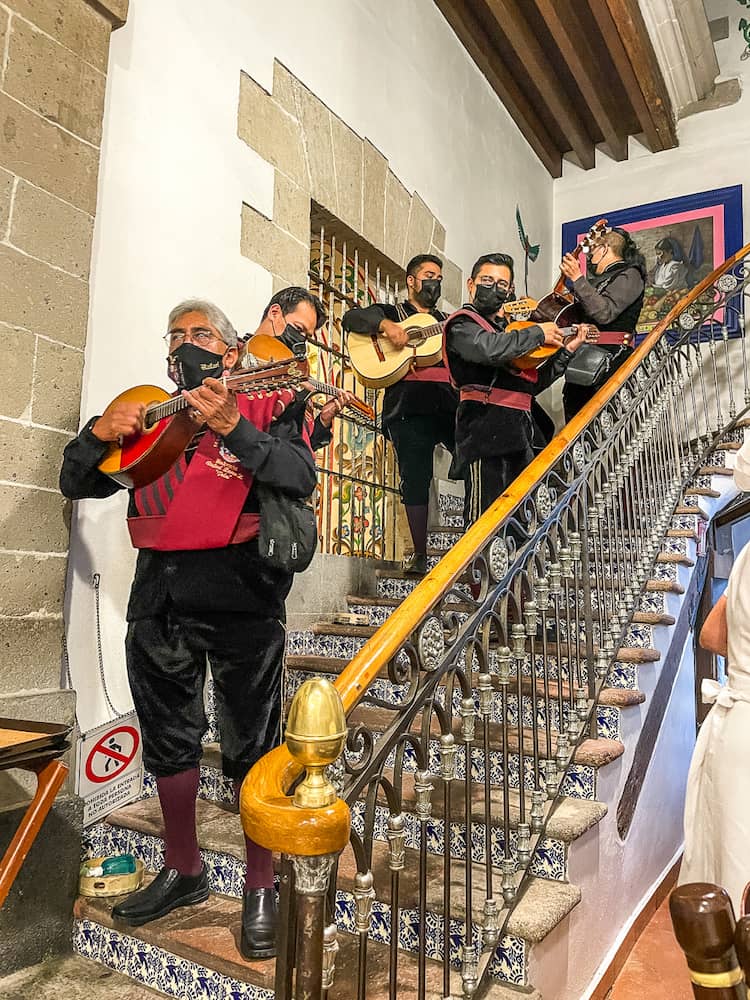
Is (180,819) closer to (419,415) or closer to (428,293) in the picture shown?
(419,415)

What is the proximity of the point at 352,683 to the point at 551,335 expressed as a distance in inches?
83.3

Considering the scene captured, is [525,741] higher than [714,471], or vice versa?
[714,471]

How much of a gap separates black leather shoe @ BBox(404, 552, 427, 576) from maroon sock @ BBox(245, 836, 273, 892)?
2082mm

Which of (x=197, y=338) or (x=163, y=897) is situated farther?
(x=197, y=338)

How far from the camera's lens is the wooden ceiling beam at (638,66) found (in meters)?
5.06

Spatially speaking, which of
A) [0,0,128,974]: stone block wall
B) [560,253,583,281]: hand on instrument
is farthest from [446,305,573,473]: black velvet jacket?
[0,0,128,974]: stone block wall

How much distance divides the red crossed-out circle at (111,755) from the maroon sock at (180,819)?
18.2 inches

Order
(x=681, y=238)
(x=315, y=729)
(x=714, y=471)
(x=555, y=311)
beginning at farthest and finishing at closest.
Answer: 1. (x=681, y=238)
2. (x=714, y=471)
3. (x=555, y=311)
4. (x=315, y=729)

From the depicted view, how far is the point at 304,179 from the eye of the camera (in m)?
3.78

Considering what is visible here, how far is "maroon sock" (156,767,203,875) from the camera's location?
2023mm

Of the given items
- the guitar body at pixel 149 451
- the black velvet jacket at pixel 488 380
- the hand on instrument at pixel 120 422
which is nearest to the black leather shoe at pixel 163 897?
the guitar body at pixel 149 451

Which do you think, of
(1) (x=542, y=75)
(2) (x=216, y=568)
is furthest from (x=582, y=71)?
(2) (x=216, y=568)

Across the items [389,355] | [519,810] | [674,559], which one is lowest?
[519,810]

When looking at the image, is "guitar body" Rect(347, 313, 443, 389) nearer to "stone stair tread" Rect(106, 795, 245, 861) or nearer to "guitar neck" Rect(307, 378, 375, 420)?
"guitar neck" Rect(307, 378, 375, 420)
